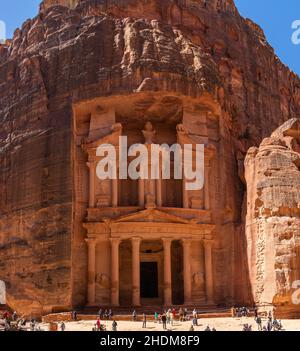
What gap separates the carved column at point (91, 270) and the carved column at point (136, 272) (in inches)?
88.5

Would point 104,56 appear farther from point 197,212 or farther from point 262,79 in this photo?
point 262,79

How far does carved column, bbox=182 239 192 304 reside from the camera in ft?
112

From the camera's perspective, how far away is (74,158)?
35.3m

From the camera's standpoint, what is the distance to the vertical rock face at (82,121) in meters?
33.1

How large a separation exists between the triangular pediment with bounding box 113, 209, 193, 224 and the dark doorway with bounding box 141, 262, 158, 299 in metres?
4.23

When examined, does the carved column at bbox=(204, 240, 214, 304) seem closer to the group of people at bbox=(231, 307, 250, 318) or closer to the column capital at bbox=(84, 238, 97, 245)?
the group of people at bbox=(231, 307, 250, 318)

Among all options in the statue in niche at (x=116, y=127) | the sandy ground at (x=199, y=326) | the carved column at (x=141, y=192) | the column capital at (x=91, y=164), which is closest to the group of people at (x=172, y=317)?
the sandy ground at (x=199, y=326)

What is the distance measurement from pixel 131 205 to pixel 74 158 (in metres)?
4.60

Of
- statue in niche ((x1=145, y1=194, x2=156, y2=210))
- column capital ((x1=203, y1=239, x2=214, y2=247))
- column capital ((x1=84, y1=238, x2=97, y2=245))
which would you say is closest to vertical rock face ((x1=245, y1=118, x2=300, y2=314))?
column capital ((x1=203, y1=239, x2=214, y2=247))

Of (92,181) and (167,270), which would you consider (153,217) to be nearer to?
(167,270)

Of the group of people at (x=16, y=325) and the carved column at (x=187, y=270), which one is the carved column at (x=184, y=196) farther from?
the group of people at (x=16, y=325)

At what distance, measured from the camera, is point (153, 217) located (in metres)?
34.9

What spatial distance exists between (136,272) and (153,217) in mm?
3344

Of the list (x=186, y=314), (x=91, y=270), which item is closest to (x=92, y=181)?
(x=91, y=270)
